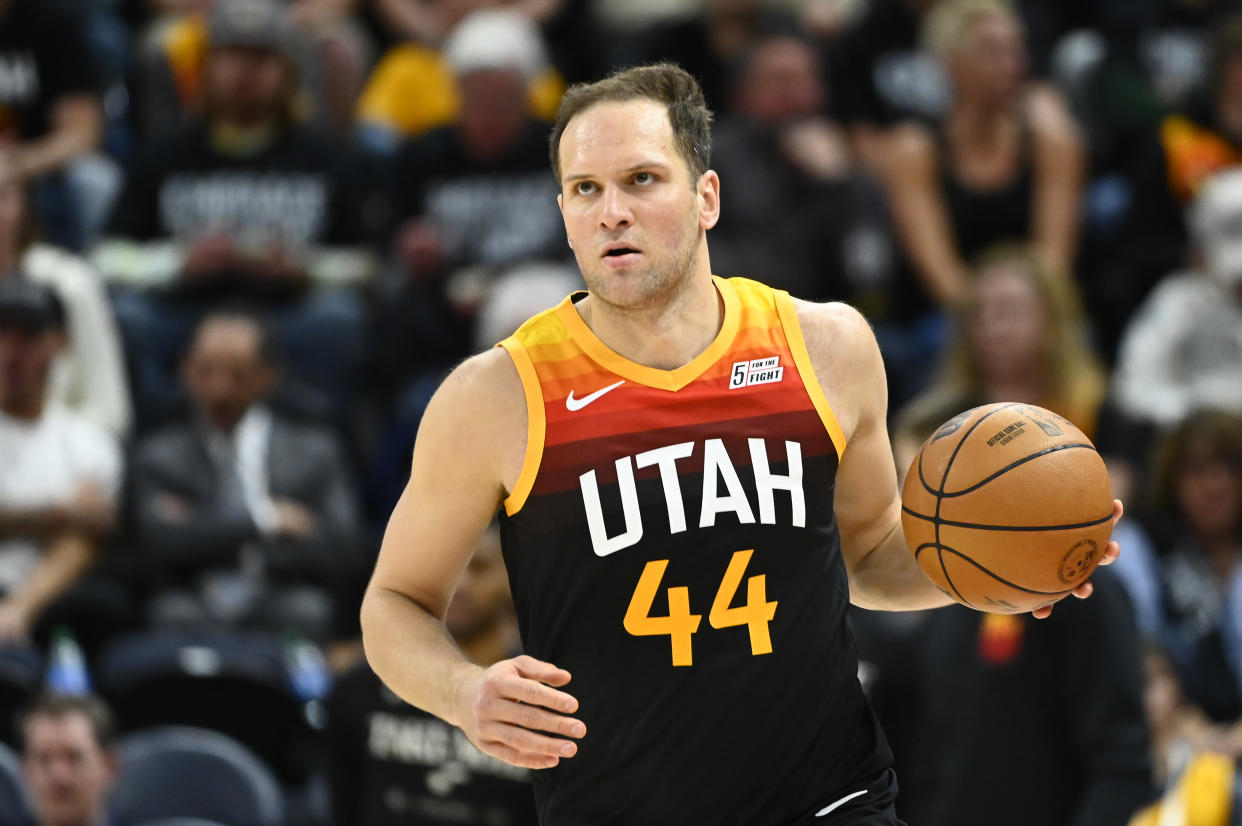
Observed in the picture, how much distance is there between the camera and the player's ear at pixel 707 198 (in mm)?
4195

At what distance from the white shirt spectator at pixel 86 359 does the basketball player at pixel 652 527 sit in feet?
17.6

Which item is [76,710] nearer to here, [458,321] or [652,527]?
[458,321]

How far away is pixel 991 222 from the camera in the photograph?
10.1 metres

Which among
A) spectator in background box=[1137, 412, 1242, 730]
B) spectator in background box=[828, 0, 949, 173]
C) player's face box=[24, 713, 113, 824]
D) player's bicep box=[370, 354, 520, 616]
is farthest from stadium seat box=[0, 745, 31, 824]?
spectator in background box=[828, 0, 949, 173]

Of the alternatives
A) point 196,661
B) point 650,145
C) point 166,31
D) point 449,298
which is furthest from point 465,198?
point 650,145

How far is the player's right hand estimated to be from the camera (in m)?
3.53

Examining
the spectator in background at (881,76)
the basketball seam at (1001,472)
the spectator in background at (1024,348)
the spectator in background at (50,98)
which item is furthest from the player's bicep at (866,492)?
the spectator in background at (50,98)

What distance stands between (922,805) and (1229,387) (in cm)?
363

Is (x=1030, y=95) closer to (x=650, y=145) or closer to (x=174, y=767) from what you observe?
(x=174, y=767)

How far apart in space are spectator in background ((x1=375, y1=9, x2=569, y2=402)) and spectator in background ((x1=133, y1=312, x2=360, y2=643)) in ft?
3.28

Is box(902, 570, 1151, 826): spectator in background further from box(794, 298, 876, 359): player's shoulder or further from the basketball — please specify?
box(794, 298, 876, 359): player's shoulder

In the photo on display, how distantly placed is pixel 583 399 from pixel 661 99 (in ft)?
2.41

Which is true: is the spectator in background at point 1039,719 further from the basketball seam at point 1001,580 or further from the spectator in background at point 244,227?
the spectator in background at point 244,227

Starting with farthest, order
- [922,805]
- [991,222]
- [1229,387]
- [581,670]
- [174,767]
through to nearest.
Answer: [991,222], [1229,387], [174,767], [922,805], [581,670]
